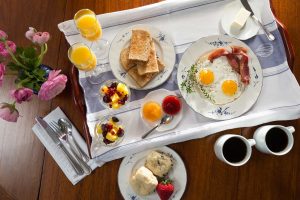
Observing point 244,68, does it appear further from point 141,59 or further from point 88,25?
point 88,25

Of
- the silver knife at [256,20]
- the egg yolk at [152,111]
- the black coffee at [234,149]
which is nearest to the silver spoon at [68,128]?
the egg yolk at [152,111]

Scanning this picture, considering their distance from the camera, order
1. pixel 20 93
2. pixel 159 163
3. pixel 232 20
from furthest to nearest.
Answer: pixel 232 20, pixel 159 163, pixel 20 93

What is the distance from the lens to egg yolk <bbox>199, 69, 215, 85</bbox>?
1.19 meters

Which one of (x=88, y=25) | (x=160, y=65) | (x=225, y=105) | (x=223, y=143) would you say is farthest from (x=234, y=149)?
(x=88, y=25)

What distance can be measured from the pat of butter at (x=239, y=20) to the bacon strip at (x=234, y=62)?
3.3 inches

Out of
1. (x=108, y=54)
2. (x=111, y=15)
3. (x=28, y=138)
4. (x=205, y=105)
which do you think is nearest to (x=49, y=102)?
(x=28, y=138)

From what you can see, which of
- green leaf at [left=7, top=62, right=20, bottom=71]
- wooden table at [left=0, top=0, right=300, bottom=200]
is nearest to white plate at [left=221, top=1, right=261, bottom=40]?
wooden table at [left=0, top=0, right=300, bottom=200]

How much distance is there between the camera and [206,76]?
1187mm

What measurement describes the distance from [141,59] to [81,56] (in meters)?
0.20

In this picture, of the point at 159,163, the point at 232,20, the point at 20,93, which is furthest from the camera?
the point at 232,20

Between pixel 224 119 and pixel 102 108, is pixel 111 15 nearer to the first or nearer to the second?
pixel 102 108

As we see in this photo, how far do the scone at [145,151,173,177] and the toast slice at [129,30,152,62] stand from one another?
32cm

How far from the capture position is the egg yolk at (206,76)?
1188mm

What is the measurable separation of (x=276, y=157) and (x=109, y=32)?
0.71m
